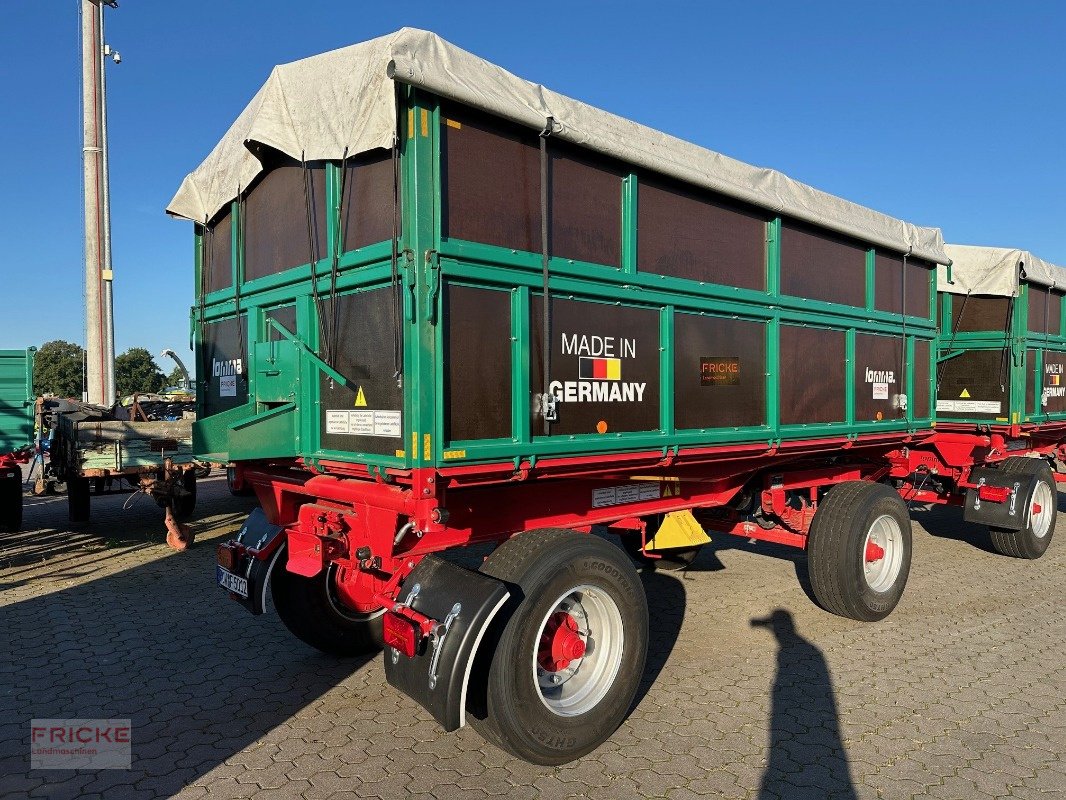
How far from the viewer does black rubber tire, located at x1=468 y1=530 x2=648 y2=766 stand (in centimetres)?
327

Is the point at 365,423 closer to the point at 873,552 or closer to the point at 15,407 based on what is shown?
the point at 873,552

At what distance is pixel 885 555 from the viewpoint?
5887mm

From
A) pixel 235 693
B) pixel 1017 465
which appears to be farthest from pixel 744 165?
pixel 1017 465

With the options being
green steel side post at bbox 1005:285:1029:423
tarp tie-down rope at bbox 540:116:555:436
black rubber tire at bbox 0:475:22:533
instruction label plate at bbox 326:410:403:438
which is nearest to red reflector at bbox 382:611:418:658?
instruction label plate at bbox 326:410:403:438

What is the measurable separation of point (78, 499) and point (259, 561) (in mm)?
7036

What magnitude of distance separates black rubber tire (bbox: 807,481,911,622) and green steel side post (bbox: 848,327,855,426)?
2.02 ft

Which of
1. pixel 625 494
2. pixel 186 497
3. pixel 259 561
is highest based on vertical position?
pixel 625 494

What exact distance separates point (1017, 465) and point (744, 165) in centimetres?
554

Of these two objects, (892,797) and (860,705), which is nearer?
(892,797)

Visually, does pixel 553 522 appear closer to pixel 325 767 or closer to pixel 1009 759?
pixel 325 767

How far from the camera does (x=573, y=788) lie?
131 inches

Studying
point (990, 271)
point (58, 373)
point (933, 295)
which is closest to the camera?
point (933, 295)

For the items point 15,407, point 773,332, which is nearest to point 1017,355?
point 773,332

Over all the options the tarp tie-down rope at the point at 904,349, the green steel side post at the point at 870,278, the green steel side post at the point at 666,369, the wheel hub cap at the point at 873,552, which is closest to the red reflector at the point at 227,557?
the green steel side post at the point at 666,369
